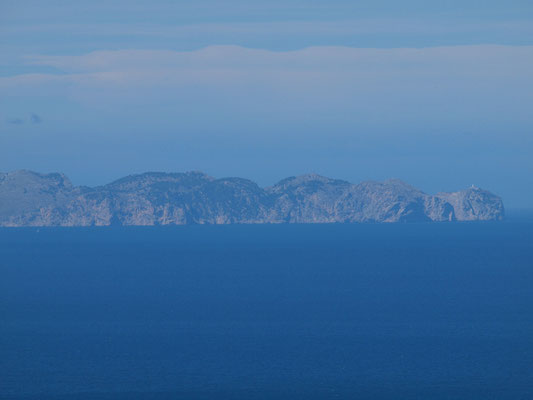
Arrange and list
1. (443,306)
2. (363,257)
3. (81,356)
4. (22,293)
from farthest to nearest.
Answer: (363,257)
(22,293)
(443,306)
(81,356)

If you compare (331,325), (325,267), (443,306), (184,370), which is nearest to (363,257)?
(325,267)

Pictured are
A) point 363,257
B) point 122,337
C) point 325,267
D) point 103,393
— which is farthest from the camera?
point 363,257

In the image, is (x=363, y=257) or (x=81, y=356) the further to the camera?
(x=363, y=257)

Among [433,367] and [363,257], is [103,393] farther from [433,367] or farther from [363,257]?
[363,257]

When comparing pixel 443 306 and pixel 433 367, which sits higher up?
pixel 443 306

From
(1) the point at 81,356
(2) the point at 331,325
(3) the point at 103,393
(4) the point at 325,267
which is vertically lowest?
(3) the point at 103,393

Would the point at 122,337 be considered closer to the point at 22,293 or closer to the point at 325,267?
the point at 22,293
